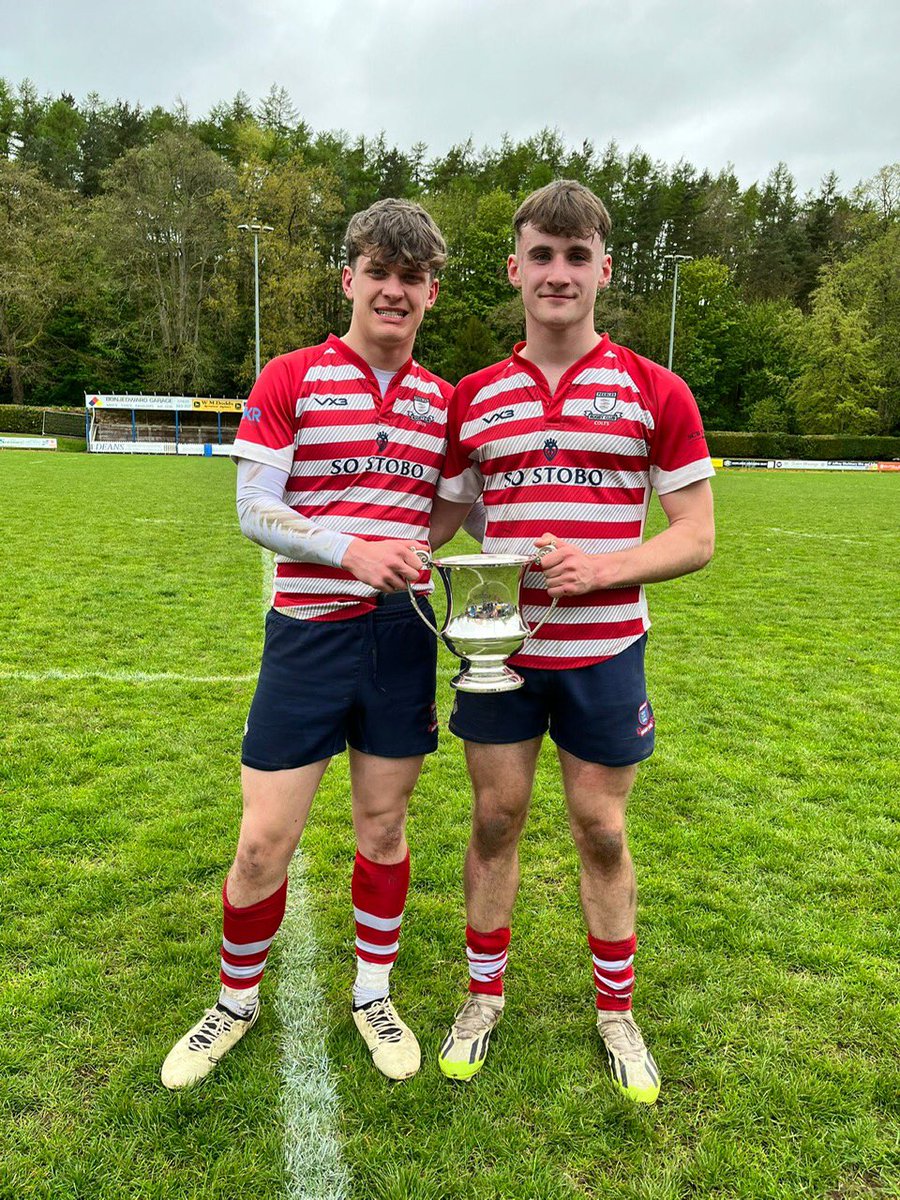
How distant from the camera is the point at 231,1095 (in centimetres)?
209

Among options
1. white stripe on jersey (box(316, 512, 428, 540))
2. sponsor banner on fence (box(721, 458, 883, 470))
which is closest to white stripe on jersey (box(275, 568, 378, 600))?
white stripe on jersey (box(316, 512, 428, 540))

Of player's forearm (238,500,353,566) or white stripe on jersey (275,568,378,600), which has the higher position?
player's forearm (238,500,353,566)

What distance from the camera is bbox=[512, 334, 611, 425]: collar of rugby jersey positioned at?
6.77 ft

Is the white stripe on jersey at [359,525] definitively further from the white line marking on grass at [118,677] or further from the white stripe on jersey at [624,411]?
the white line marking on grass at [118,677]

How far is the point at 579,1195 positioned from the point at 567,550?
145 centimetres

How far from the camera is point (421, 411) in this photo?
7.14 feet

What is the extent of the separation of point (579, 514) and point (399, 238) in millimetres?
815

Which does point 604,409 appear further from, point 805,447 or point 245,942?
point 805,447

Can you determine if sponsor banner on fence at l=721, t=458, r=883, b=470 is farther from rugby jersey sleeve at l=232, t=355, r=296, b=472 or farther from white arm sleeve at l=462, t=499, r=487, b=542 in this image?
rugby jersey sleeve at l=232, t=355, r=296, b=472

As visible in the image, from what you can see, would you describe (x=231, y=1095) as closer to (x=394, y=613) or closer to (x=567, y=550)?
(x=394, y=613)

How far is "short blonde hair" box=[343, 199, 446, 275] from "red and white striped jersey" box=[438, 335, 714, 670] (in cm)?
36

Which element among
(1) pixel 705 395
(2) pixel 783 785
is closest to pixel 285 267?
(1) pixel 705 395

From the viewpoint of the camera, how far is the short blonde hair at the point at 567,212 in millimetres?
1975

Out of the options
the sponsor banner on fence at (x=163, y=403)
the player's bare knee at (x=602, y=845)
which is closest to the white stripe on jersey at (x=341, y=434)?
the player's bare knee at (x=602, y=845)
